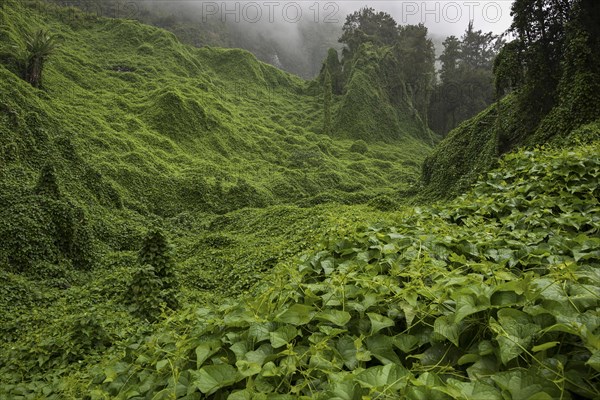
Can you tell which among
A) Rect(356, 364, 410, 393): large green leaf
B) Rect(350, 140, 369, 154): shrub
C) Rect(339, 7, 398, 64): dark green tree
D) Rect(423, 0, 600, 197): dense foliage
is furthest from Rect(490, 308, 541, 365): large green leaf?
Rect(339, 7, 398, 64): dark green tree

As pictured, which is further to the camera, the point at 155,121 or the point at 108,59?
the point at 108,59

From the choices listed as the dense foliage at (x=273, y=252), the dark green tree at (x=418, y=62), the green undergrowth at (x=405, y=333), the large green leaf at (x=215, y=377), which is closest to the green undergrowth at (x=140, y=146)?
the dense foliage at (x=273, y=252)

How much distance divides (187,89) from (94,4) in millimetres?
31900

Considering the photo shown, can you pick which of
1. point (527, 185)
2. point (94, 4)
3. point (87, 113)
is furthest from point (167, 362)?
point (94, 4)

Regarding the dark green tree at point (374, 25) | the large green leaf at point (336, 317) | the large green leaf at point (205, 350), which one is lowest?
the large green leaf at point (205, 350)

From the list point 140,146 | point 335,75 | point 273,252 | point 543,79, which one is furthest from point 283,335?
point 335,75

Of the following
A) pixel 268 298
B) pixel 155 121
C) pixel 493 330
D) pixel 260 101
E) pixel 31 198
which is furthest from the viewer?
pixel 260 101

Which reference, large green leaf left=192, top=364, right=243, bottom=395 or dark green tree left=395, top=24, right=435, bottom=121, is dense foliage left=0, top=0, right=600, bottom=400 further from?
dark green tree left=395, top=24, right=435, bottom=121

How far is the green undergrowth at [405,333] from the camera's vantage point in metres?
1.20

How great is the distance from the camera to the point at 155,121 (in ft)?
71.5

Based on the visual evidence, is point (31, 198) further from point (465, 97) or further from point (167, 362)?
point (465, 97)

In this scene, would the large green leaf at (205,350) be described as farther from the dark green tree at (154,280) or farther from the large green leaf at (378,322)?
the dark green tree at (154,280)

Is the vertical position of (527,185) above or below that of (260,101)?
below

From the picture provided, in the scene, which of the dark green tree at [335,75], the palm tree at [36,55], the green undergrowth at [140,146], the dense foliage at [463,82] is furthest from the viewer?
the dark green tree at [335,75]
